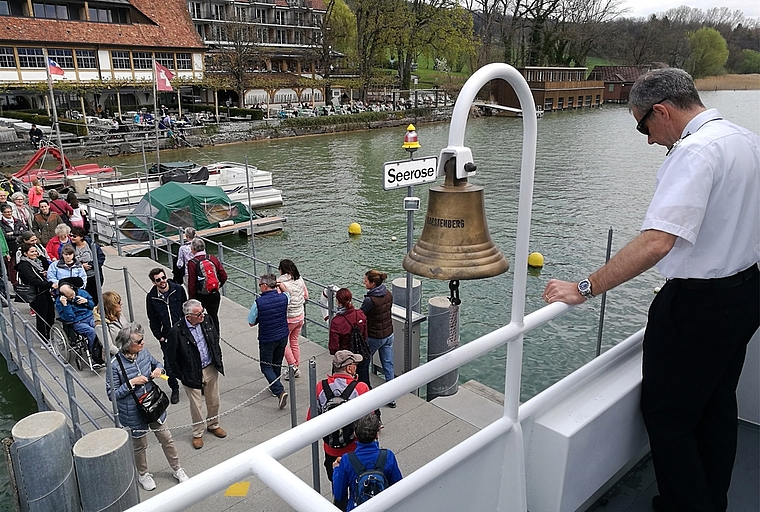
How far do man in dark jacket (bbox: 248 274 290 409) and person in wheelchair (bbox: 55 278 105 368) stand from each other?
2.62 m

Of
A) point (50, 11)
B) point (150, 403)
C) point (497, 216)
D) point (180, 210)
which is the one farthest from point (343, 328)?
point (50, 11)

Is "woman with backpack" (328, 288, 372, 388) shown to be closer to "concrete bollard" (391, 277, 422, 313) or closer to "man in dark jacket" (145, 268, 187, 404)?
"concrete bollard" (391, 277, 422, 313)

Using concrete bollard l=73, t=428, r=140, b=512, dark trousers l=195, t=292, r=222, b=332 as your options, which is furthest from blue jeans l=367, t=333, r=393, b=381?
concrete bollard l=73, t=428, r=140, b=512

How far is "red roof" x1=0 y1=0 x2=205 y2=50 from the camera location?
44375 mm

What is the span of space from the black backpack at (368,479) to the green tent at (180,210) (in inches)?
561

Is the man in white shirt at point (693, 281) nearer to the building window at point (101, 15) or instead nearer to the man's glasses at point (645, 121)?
the man's glasses at point (645, 121)

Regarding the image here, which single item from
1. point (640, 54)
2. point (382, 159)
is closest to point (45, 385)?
point (382, 159)

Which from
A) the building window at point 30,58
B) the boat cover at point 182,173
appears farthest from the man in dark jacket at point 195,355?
the building window at point 30,58

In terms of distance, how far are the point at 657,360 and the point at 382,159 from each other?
111 feet

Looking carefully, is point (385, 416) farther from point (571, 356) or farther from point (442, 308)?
point (571, 356)

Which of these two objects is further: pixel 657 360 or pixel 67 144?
pixel 67 144

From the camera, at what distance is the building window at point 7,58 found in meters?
43.4

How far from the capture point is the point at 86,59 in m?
47.8

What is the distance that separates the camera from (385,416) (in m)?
6.91
